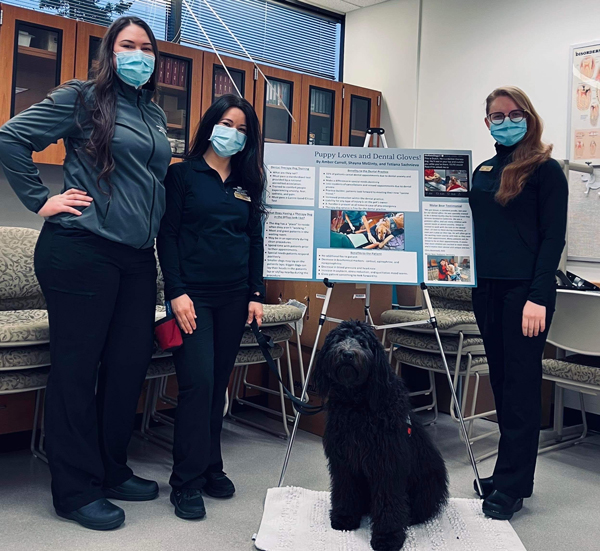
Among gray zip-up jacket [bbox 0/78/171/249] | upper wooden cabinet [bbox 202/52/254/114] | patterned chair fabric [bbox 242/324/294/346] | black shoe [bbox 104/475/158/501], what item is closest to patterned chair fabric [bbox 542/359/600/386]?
patterned chair fabric [bbox 242/324/294/346]

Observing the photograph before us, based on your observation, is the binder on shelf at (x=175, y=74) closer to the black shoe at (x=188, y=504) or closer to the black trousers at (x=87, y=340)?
the black trousers at (x=87, y=340)

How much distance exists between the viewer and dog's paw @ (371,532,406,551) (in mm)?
1927

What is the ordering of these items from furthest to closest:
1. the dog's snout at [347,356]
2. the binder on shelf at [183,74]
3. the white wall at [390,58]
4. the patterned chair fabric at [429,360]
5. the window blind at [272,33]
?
the white wall at [390,58] < the window blind at [272,33] < the binder on shelf at [183,74] < the patterned chair fabric at [429,360] < the dog's snout at [347,356]

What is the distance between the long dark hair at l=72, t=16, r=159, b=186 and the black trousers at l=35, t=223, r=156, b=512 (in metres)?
0.25

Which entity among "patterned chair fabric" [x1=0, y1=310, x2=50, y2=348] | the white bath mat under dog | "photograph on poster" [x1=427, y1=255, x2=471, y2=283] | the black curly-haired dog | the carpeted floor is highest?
"photograph on poster" [x1=427, y1=255, x2=471, y2=283]

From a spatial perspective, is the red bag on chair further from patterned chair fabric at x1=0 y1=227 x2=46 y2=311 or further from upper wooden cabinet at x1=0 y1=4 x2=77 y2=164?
upper wooden cabinet at x1=0 y1=4 x2=77 y2=164

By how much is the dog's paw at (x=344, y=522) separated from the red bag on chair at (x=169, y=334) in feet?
2.64

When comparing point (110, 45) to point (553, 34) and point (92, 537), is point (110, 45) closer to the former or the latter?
point (92, 537)

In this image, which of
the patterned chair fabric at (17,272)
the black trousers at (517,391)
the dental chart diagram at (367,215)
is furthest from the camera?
the patterned chair fabric at (17,272)

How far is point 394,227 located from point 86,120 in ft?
4.15

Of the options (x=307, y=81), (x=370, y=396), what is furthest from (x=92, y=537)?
(x=307, y=81)

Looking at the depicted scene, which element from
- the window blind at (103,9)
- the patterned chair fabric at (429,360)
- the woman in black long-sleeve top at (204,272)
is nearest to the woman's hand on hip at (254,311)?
the woman in black long-sleeve top at (204,272)

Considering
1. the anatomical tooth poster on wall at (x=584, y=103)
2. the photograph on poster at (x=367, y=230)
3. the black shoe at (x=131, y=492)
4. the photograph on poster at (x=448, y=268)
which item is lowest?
the black shoe at (x=131, y=492)

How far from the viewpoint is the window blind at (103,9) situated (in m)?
3.63
